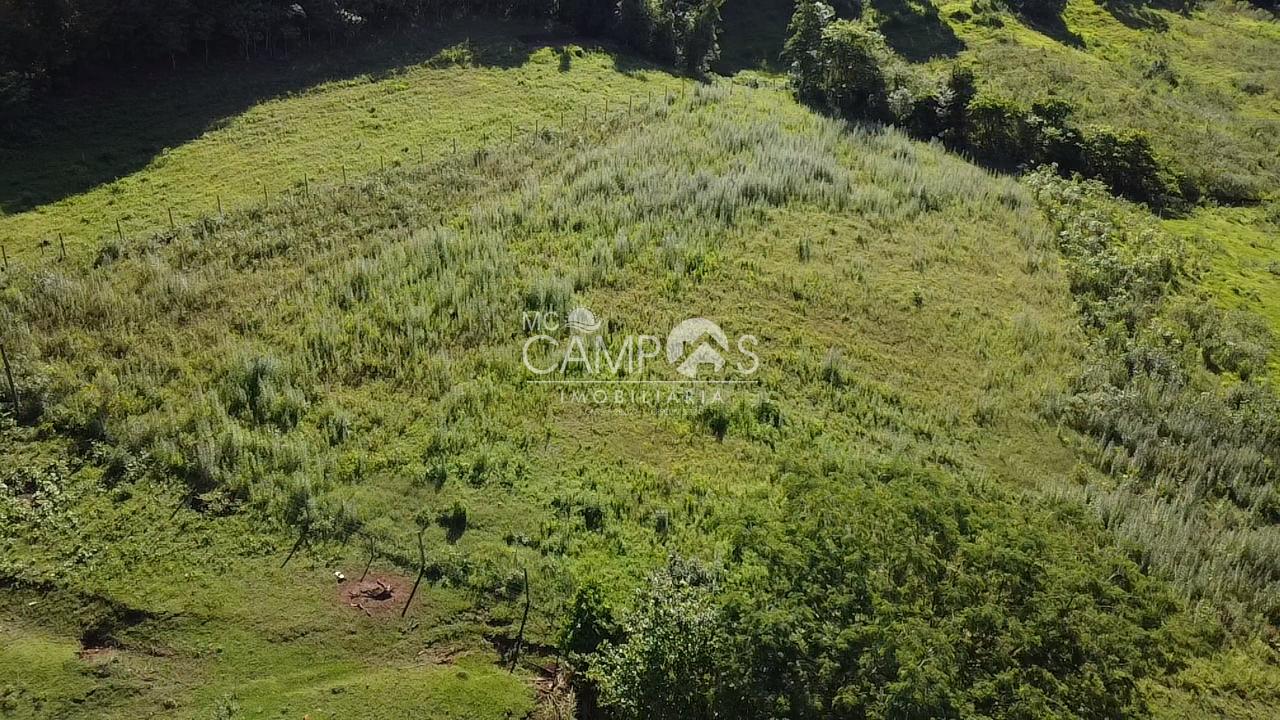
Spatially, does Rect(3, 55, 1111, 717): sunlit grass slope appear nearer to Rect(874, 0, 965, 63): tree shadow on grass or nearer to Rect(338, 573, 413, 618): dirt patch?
Rect(338, 573, 413, 618): dirt patch

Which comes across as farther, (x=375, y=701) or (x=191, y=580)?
(x=191, y=580)

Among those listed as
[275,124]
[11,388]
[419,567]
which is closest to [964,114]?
[275,124]

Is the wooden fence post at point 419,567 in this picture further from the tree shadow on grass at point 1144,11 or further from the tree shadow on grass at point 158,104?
the tree shadow on grass at point 1144,11

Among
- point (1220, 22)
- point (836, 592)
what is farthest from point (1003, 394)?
point (1220, 22)

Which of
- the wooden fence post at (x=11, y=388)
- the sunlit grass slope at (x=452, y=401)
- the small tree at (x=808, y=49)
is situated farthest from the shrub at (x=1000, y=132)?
the wooden fence post at (x=11, y=388)

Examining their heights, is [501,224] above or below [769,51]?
below

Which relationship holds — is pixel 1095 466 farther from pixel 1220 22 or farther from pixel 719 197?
pixel 1220 22
